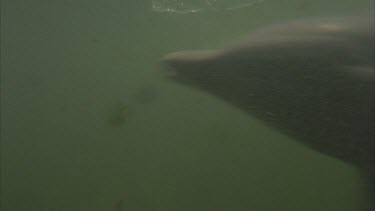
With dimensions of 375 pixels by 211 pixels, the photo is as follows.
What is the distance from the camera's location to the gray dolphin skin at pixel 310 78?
91 centimetres

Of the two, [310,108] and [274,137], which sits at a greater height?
[310,108]

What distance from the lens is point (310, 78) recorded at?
101 centimetres

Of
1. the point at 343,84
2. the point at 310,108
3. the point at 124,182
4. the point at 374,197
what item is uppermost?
the point at 343,84

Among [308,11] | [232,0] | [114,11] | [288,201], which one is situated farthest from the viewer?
[114,11]

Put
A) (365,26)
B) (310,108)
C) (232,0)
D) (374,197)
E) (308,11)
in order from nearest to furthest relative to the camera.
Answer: (365,26), (310,108), (374,197), (308,11), (232,0)

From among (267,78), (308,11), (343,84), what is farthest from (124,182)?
(308,11)

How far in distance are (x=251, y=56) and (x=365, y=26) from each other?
37 cm

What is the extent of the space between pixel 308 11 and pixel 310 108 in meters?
1.67

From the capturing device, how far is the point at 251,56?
3.52ft

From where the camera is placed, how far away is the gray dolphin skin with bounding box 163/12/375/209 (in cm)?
91

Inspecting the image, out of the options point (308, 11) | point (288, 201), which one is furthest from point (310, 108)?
point (308, 11)

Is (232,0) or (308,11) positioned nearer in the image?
(308,11)

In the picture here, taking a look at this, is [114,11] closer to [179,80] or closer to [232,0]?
[232,0]

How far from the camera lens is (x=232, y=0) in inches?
106
